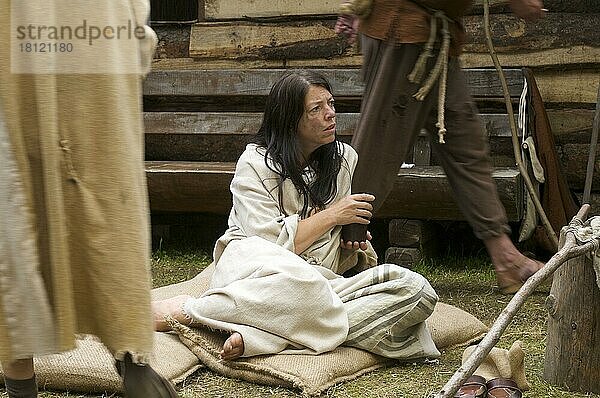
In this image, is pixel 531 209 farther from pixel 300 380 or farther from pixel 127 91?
pixel 127 91

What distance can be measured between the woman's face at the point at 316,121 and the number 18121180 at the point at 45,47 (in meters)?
1.99

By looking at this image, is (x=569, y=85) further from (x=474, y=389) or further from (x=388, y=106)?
(x=388, y=106)

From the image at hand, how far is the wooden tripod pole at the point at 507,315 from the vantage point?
9.46 feet

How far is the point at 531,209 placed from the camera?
5.90 m

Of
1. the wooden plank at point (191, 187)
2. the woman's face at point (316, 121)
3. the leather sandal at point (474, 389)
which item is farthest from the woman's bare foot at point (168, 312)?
the wooden plank at point (191, 187)

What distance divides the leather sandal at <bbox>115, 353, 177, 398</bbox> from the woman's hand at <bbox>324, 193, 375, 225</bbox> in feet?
4.78

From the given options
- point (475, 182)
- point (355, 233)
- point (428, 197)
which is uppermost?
point (475, 182)

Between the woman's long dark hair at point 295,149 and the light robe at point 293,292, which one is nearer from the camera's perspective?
the light robe at point 293,292

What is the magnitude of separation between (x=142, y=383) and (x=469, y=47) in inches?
168

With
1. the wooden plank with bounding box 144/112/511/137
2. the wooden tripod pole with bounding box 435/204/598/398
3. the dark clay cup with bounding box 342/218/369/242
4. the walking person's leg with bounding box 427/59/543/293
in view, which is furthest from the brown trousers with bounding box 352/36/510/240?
the wooden plank with bounding box 144/112/511/137

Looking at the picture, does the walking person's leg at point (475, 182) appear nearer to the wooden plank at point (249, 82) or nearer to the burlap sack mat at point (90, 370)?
the burlap sack mat at point (90, 370)

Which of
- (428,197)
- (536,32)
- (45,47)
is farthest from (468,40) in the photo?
(45,47)

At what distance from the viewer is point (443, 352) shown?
4527 mm

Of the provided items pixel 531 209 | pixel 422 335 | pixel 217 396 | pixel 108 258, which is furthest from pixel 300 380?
pixel 531 209
